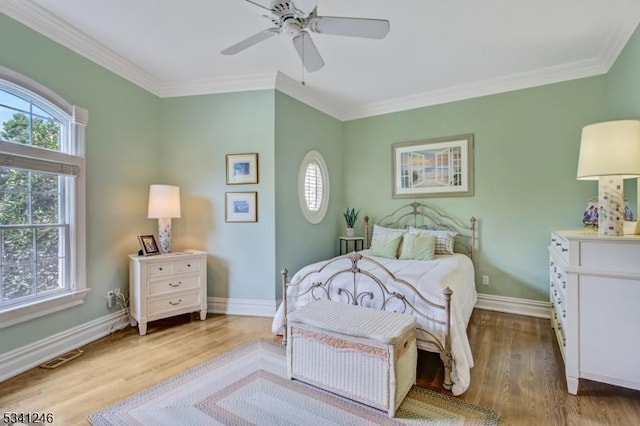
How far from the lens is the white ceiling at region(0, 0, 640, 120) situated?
252 cm

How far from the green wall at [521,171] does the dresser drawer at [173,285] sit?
128 inches

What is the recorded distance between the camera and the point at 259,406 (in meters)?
2.07

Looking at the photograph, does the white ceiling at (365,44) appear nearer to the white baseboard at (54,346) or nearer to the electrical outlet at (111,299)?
the electrical outlet at (111,299)

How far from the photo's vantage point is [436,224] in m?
4.39

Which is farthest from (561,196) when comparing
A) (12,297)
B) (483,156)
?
(12,297)

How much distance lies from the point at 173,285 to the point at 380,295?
2306mm

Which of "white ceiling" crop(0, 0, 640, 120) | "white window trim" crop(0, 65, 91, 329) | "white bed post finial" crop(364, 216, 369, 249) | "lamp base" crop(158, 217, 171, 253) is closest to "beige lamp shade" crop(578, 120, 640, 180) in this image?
"white ceiling" crop(0, 0, 640, 120)

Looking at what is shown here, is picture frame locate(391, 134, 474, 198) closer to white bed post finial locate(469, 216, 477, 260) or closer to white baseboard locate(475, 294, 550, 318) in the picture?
white bed post finial locate(469, 216, 477, 260)

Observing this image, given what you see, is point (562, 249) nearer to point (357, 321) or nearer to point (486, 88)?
point (357, 321)

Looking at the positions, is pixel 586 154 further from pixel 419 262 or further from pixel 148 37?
pixel 148 37

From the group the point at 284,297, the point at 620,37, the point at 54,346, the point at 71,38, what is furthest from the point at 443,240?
the point at 71,38

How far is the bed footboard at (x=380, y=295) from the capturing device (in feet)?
7.55

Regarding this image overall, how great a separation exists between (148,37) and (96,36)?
50 centimetres

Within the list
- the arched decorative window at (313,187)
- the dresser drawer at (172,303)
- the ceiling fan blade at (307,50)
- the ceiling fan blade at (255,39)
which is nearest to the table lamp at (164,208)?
the dresser drawer at (172,303)
